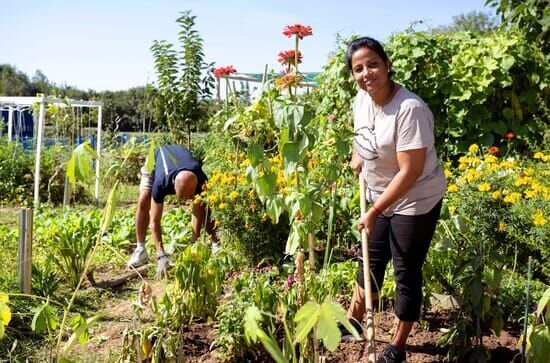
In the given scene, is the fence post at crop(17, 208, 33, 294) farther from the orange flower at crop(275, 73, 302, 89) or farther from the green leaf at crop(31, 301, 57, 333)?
the orange flower at crop(275, 73, 302, 89)

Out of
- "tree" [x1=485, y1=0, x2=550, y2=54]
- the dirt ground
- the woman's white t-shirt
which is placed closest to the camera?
the woman's white t-shirt

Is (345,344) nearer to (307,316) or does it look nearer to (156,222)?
(307,316)

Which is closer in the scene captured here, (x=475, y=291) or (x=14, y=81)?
(x=475, y=291)

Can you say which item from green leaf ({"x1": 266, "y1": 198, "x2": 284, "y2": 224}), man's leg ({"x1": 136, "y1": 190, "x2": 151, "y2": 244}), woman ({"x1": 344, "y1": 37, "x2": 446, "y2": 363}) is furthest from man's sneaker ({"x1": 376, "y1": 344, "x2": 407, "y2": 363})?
man's leg ({"x1": 136, "y1": 190, "x2": 151, "y2": 244})

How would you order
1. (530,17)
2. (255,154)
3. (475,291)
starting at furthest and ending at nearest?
(530,17), (475,291), (255,154)

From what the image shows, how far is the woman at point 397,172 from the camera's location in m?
2.11

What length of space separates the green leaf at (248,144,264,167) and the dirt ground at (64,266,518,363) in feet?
3.09

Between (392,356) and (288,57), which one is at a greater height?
(288,57)

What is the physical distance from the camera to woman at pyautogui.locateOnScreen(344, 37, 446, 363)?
211cm

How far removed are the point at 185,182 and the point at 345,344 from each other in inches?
69.1

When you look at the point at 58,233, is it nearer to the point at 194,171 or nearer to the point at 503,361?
the point at 194,171

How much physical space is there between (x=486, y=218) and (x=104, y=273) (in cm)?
284

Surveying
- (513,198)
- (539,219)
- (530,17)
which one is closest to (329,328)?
(539,219)

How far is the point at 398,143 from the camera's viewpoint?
6.97ft
